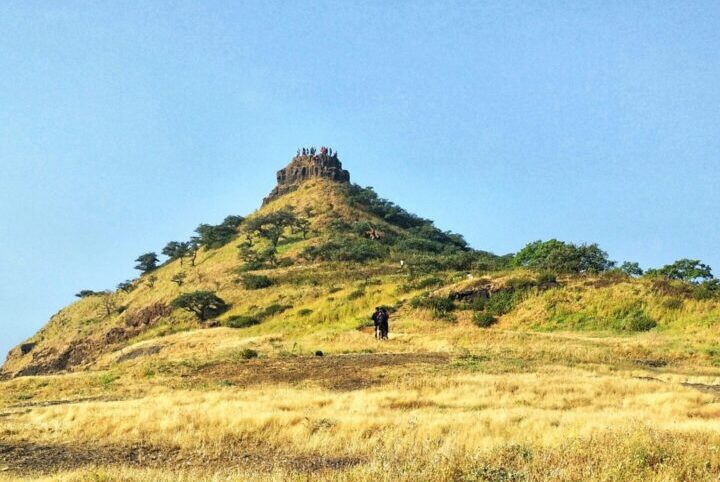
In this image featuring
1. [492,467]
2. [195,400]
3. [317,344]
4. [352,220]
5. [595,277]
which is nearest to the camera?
[492,467]

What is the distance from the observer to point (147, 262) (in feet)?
400

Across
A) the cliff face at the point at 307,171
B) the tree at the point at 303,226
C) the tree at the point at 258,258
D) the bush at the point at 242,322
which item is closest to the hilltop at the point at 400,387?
the bush at the point at 242,322

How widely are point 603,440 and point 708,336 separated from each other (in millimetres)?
25294

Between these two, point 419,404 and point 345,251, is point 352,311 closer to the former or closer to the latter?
point 345,251

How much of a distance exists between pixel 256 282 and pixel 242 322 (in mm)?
14282

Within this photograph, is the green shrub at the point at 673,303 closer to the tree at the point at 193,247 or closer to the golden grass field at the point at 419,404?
the golden grass field at the point at 419,404

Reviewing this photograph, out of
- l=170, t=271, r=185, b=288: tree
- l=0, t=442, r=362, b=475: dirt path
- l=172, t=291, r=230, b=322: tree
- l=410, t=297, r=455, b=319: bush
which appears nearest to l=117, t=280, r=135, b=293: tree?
l=170, t=271, r=185, b=288: tree

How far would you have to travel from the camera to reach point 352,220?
103 metres

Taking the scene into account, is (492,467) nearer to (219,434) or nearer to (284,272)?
(219,434)

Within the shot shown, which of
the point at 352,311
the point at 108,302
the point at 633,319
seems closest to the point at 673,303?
the point at 633,319

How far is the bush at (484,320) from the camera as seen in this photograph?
39219 mm

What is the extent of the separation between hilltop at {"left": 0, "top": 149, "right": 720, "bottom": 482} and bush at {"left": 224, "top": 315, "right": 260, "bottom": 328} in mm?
366

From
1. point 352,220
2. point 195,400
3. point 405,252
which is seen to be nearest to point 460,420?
point 195,400

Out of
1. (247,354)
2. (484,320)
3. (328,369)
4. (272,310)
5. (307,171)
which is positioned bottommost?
(328,369)
